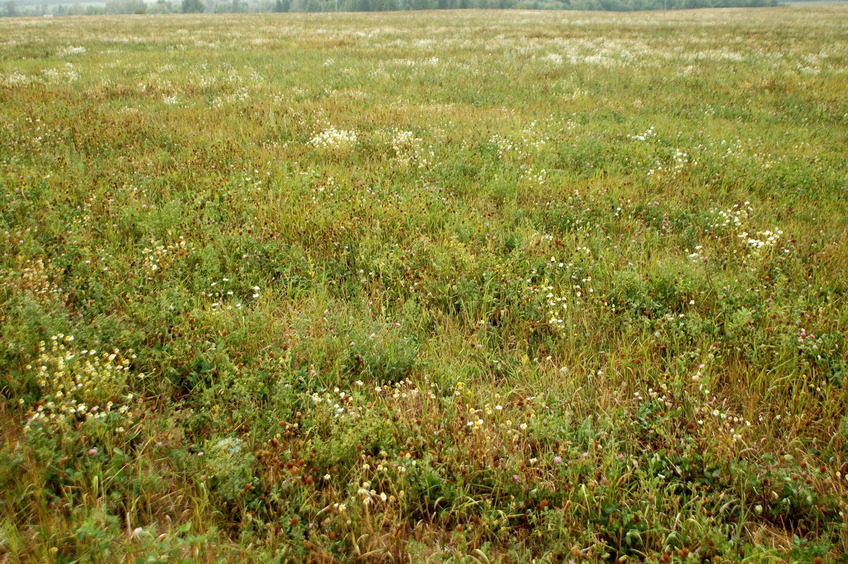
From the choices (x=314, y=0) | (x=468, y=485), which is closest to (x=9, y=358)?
(x=468, y=485)

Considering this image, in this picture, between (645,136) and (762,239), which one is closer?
(762,239)

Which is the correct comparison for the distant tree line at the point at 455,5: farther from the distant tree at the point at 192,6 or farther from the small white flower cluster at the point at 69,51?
the small white flower cluster at the point at 69,51

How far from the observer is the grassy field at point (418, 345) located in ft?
8.68

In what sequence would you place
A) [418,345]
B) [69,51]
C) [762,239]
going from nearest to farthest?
[418,345]
[762,239]
[69,51]

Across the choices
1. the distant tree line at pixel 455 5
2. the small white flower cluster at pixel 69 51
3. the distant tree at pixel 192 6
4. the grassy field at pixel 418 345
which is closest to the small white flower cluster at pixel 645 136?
the grassy field at pixel 418 345

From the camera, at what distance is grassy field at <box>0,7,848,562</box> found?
265 cm

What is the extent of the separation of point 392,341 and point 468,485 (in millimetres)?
1437

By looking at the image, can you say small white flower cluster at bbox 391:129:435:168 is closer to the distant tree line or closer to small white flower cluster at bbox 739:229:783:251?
small white flower cluster at bbox 739:229:783:251

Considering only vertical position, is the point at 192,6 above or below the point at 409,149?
above

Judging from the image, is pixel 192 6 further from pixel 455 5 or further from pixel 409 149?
pixel 409 149

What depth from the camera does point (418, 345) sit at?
4027mm

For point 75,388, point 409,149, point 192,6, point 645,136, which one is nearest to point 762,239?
point 645,136

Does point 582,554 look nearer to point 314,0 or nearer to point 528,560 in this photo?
point 528,560

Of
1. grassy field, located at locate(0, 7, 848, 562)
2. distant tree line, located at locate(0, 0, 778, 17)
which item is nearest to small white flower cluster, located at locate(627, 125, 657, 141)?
grassy field, located at locate(0, 7, 848, 562)
